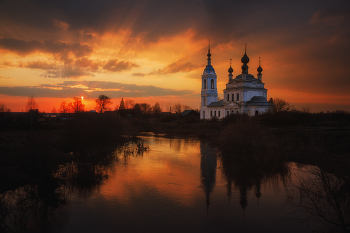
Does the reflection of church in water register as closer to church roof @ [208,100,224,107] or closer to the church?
the church

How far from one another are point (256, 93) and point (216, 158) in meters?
44.9

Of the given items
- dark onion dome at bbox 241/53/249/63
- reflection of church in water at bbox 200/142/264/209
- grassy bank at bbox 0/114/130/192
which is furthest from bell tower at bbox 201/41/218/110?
reflection of church in water at bbox 200/142/264/209

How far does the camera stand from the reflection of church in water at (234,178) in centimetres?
1173

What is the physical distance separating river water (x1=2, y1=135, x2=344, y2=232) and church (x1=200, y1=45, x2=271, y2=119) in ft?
127

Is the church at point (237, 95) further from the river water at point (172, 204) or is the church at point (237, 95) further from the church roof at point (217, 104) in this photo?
the river water at point (172, 204)

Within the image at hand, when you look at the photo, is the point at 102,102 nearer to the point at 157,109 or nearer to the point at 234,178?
the point at 157,109

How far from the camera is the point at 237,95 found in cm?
5972

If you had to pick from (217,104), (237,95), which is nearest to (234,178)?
(237,95)

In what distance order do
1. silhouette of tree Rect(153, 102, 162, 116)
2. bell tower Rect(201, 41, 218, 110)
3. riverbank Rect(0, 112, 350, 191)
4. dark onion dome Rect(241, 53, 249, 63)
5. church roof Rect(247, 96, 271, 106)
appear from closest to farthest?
riverbank Rect(0, 112, 350, 191) → church roof Rect(247, 96, 271, 106) → dark onion dome Rect(241, 53, 249, 63) → bell tower Rect(201, 41, 218, 110) → silhouette of tree Rect(153, 102, 162, 116)

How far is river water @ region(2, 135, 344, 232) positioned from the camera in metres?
8.30

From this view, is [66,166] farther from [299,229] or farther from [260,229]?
[299,229]

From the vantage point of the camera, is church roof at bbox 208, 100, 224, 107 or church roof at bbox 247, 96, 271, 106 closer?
church roof at bbox 247, 96, 271, 106

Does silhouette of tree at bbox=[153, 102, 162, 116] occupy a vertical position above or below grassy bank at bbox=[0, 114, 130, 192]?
above

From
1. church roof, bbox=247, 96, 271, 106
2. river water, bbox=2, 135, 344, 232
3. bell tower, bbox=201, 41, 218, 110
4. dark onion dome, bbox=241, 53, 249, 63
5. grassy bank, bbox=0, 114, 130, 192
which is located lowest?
river water, bbox=2, 135, 344, 232
